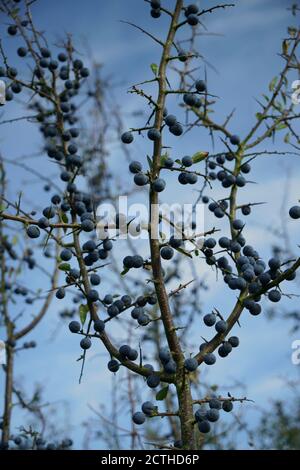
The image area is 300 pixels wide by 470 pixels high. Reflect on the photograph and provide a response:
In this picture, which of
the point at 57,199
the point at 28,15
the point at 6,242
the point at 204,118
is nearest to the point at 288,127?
the point at 204,118

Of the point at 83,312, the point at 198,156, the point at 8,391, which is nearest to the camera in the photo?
the point at 198,156

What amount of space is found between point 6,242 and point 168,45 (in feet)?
12.3

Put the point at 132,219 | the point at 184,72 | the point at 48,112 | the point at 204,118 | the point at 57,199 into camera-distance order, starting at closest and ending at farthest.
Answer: the point at 132,219
the point at 57,199
the point at 204,118
the point at 184,72
the point at 48,112

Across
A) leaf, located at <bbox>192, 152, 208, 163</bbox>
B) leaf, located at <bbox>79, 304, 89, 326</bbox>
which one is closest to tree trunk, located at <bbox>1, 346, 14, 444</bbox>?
leaf, located at <bbox>79, 304, 89, 326</bbox>

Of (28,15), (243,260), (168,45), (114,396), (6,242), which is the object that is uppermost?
(28,15)

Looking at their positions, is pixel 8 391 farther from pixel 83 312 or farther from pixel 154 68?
pixel 154 68

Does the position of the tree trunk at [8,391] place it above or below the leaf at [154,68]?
below

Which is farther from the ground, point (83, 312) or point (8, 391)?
point (8, 391)

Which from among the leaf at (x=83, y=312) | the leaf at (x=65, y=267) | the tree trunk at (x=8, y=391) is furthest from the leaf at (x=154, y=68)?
the tree trunk at (x=8, y=391)

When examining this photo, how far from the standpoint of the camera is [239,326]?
11.6 feet

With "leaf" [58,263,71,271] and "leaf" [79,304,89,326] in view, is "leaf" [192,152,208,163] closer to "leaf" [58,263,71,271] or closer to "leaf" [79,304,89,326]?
"leaf" [58,263,71,271]

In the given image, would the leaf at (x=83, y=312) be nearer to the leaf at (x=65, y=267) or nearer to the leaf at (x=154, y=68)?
the leaf at (x=65, y=267)

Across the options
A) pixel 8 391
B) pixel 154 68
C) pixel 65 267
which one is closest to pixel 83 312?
pixel 65 267
